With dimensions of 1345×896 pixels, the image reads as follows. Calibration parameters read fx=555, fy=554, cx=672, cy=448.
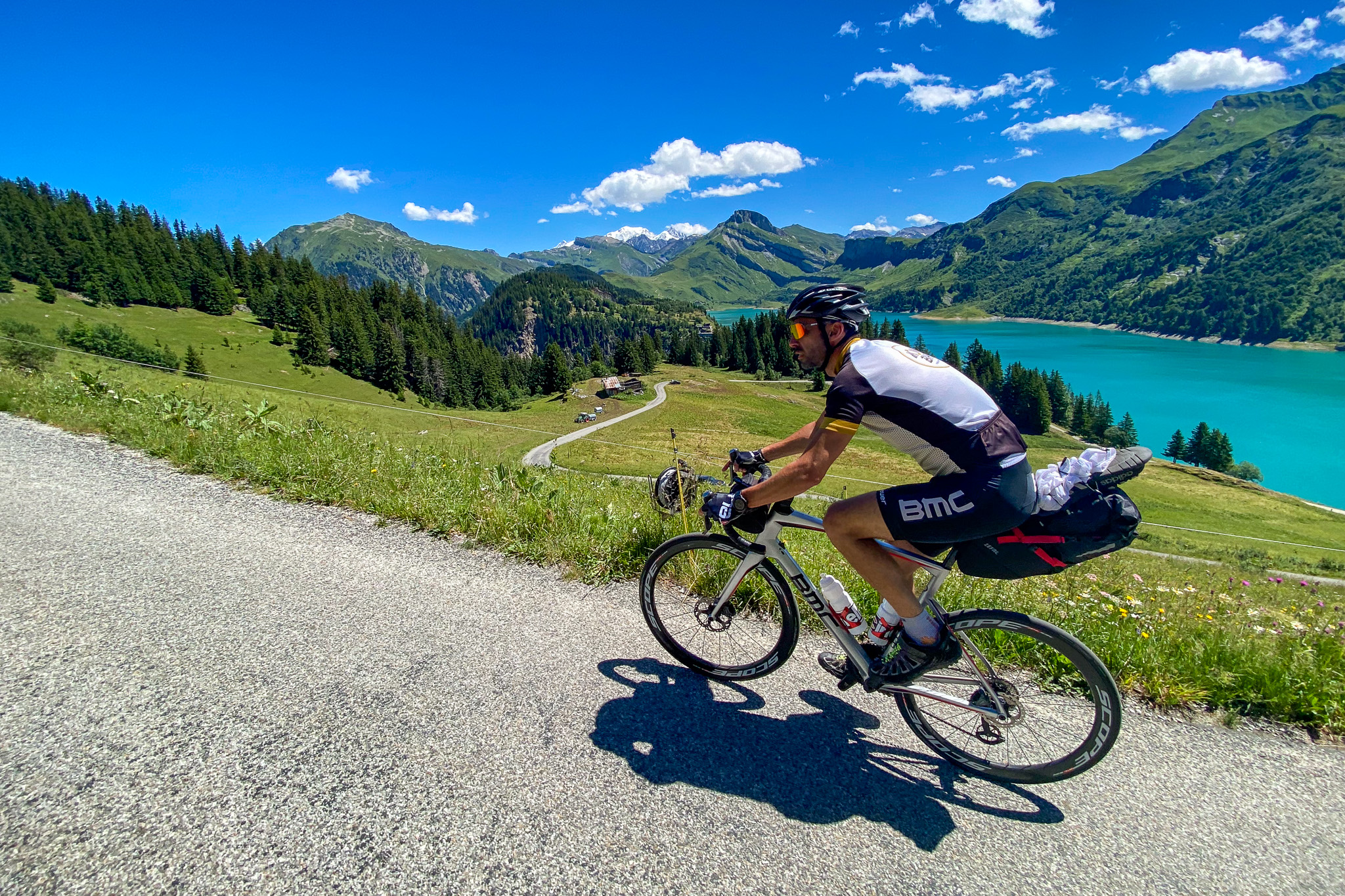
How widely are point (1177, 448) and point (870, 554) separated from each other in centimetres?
10893

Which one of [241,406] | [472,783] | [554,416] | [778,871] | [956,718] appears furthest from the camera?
[554,416]

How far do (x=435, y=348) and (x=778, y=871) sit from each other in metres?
129

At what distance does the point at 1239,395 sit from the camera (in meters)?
116

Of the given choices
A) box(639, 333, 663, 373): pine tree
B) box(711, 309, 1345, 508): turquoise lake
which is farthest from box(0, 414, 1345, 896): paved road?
box(639, 333, 663, 373): pine tree

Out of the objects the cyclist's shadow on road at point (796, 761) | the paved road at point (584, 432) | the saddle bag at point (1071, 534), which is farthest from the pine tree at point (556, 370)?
the saddle bag at point (1071, 534)

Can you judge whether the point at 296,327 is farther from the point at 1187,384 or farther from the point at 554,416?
the point at 1187,384

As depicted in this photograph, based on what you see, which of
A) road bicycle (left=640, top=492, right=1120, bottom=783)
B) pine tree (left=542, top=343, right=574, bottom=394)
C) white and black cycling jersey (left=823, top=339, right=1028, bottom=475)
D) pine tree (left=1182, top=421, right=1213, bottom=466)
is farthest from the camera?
pine tree (left=542, top=343, right=574, bottom=394)

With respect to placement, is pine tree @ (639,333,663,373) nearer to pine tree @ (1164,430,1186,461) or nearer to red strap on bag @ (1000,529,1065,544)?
pine tree @ (1164,430,1186,461)

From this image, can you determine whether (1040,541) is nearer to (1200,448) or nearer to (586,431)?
(586,431)

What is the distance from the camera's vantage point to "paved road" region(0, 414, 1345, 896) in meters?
2.52

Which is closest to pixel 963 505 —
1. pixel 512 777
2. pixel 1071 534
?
pixel 1071 534

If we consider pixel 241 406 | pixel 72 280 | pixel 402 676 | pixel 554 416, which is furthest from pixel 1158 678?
pixel 72 280

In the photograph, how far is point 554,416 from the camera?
8875 cm

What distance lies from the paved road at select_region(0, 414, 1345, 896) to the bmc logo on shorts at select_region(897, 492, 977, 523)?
5.05ft
